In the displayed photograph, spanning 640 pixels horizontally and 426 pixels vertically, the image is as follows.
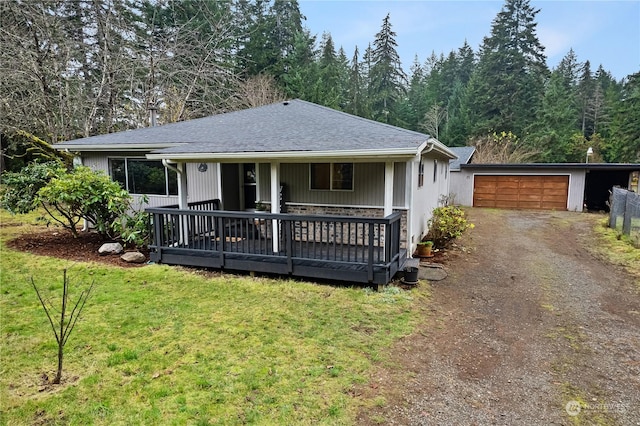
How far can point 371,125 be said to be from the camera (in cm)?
770

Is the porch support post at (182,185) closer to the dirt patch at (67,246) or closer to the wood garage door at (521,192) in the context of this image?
the dirt patch at (67,246)

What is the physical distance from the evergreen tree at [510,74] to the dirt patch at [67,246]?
102 ft

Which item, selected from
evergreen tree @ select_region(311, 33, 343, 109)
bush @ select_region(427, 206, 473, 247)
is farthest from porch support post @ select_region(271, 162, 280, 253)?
evergreen tree @ select_region(311, 33, 343, 109)

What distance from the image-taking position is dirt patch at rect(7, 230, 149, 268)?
24.0 feet

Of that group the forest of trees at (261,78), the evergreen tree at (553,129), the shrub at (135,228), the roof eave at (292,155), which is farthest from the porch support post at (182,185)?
the evergreen tree at (553,129)

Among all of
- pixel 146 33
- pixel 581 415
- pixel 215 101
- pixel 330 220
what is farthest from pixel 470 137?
pixel 581 415

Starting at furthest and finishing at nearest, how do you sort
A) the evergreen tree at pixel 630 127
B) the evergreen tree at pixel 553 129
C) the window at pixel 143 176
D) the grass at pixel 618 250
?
the evergreen tree at pixel 553 129, the evergreen tree at pixel 630 127, the window at pixel 143 176, the grass at pixel 618 250

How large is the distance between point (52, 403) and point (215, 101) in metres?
17.0

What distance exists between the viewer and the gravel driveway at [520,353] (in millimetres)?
2928

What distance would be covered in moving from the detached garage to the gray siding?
11.6 m

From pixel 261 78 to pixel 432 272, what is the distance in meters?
18.9

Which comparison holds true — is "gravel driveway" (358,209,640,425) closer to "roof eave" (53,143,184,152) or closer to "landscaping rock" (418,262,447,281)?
"landscaping rock" (418,262,447,281)

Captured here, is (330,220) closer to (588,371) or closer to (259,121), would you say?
(588,371)

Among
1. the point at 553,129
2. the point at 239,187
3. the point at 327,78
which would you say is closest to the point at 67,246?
the point at 239,187
